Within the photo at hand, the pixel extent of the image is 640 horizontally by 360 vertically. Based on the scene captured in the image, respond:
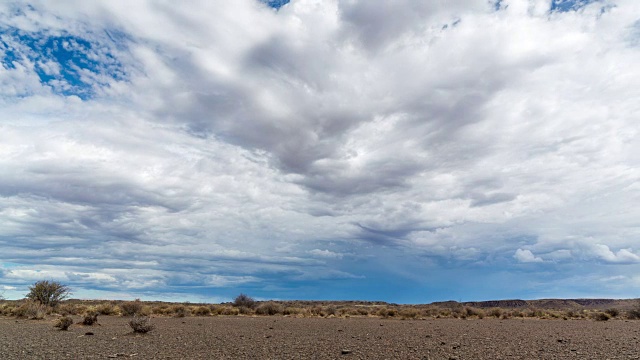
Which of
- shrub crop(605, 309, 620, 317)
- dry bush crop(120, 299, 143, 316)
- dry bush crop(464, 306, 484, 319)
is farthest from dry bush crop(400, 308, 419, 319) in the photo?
dry bush crop(120, 299, 143, 316)

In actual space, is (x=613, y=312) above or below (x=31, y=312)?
above

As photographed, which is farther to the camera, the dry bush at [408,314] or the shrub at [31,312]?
the dry bush at [408,314]

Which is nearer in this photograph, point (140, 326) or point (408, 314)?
point (140, 326)

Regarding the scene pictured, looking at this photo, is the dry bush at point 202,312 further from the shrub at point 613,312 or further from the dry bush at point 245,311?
the shrub at point 613,312

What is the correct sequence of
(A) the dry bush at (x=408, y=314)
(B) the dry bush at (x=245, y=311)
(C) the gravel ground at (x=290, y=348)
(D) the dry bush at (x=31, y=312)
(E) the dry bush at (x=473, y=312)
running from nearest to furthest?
(C) the gravel ground at (x=290, y=348)
(D) the dry bush at (x=31, y=312)
(A) the dry bush at (x=408, y=314)
(E) the dry bush at (x=473, y=312)
(B) the dry bush at (x=245, y=311)

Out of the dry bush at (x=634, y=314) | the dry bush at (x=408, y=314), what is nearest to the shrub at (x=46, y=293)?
the dry bush at (x=408, y=314)

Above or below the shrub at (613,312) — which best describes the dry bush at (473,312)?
below

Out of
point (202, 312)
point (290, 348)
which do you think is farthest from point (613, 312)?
point (290, 348)

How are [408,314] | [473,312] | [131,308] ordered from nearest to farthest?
[131,308]
[408,314]
[473,312]

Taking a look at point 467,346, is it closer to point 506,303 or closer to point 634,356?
point 634,356

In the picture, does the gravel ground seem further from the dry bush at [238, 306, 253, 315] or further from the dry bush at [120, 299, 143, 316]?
the dry bush at [238, 306, 253, 315]

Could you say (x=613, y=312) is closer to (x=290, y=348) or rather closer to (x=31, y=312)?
(x=290, y=348)

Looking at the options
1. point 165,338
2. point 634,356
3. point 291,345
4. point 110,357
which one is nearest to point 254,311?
point 165,338

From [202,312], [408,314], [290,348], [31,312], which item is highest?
[408,314]
